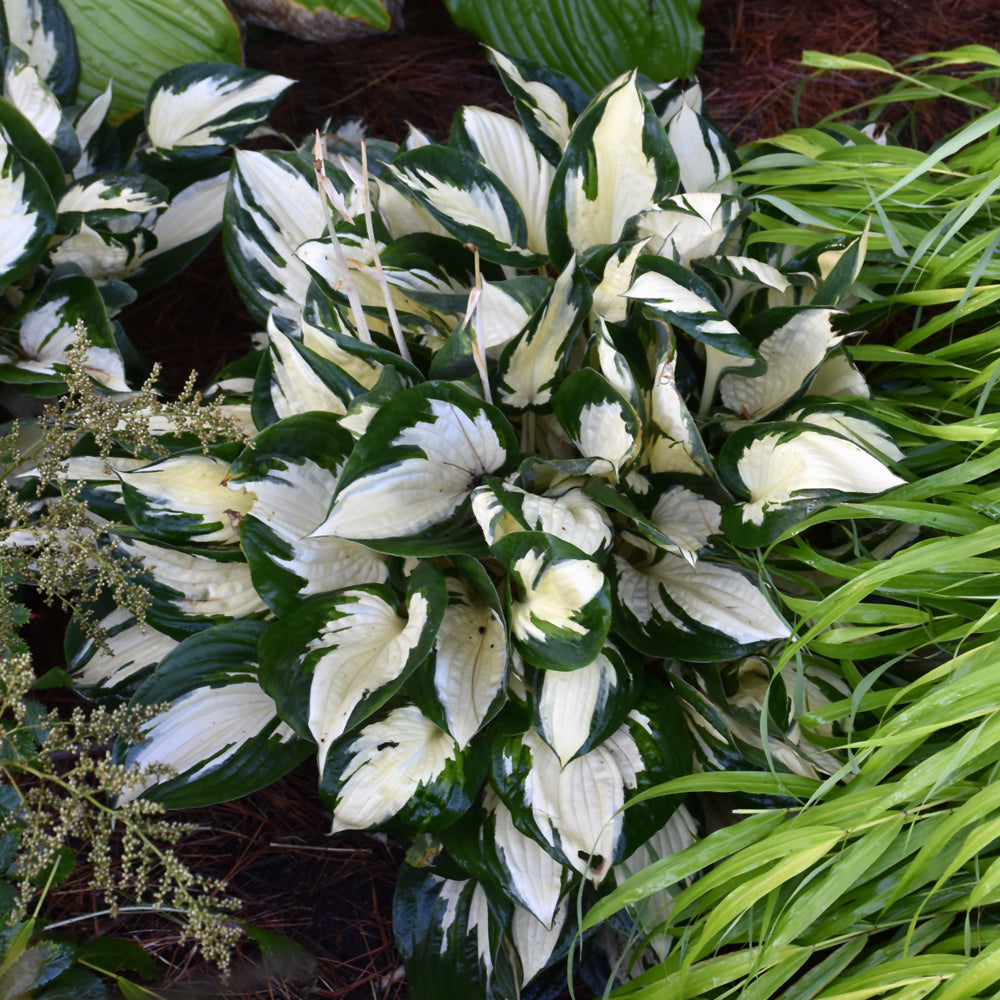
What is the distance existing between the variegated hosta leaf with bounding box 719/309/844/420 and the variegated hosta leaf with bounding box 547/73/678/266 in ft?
0.67

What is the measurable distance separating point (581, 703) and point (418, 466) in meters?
0.27

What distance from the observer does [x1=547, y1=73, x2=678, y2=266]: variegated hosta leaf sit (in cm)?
98

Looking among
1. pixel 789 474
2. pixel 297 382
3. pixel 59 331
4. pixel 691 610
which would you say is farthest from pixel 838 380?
pixel 59 331

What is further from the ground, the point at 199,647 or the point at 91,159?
the point at 91,159

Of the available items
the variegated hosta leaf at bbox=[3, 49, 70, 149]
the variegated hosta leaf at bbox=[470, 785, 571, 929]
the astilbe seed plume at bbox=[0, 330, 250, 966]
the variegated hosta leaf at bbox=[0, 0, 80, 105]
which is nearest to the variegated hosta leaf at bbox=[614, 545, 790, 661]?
the variegated hosta leaf at bbox=[470, 785, 571, 929]

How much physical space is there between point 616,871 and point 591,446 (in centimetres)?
44

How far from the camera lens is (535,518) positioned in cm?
84

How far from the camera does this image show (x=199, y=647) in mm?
931

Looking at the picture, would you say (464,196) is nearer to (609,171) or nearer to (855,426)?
(609,171)

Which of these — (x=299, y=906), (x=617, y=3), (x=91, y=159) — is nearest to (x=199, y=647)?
(x=299, y=906)

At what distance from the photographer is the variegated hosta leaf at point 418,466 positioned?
804 millimetres

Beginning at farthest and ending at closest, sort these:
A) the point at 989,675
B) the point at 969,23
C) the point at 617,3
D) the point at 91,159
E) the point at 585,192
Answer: the point at 969,23
the point at 617,3
the point at 91,159
the point at 585,192
the point at 989,675

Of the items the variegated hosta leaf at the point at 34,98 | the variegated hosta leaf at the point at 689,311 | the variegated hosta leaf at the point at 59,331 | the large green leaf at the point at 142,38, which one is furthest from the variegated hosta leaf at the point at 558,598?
the large green leaf at the point at 142,38

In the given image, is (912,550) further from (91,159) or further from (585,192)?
(91,159)
